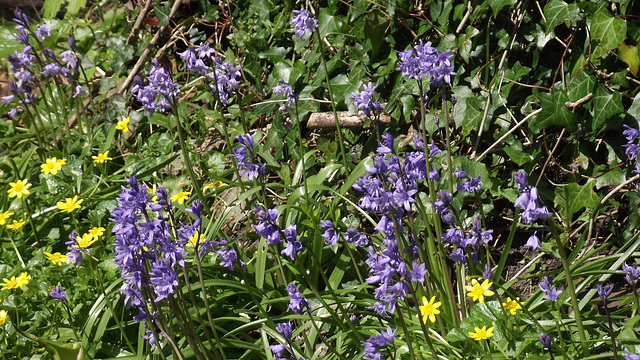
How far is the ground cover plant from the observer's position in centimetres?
203

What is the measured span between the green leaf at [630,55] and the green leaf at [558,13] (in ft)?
0.85

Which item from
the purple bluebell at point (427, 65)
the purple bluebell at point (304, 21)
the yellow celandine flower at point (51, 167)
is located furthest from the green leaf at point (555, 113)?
the yellow celandine flower at point (51, 167)

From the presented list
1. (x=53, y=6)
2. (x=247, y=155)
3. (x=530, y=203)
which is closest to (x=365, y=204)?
(x=530, y=203)

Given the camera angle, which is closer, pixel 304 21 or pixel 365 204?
pixel 365 204

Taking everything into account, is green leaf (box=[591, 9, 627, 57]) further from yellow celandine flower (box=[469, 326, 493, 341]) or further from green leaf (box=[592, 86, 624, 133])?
yellow celandine flower (box=[469, 326, 493, 341])

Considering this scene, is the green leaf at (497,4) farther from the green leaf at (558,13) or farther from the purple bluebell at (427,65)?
the purple bluebell at (427,65)

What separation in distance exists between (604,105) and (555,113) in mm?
209

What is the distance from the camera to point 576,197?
9.20ft

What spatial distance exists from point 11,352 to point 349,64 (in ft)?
7.67

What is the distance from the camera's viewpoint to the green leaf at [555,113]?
2818 millimetres

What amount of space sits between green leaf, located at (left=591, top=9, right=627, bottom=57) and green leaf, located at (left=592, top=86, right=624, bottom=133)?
20 centimetres

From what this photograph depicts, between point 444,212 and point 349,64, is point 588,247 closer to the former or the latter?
point 444,212

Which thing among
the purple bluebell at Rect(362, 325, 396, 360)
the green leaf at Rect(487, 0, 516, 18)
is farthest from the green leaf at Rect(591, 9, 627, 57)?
the purple bluebell at Rect(362, 325, 396, 360)

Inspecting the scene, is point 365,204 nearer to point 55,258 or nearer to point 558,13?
point 558,13
